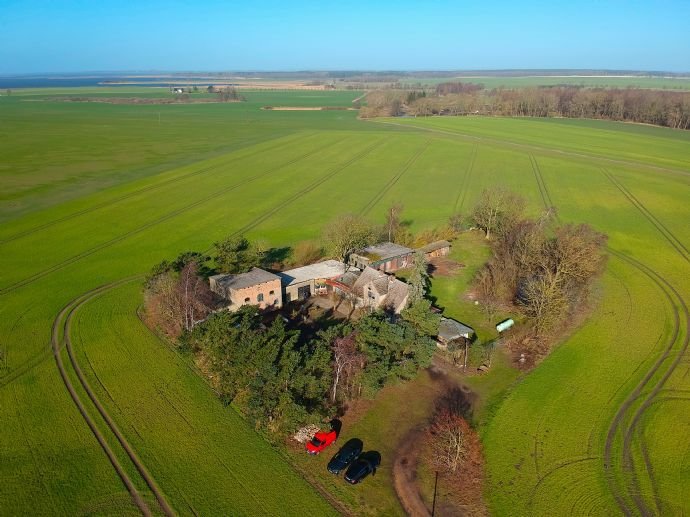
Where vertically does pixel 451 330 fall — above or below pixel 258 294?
below

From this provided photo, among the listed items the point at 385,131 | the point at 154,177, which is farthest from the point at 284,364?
the point at 385,131

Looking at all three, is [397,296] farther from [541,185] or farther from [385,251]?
[541,185]

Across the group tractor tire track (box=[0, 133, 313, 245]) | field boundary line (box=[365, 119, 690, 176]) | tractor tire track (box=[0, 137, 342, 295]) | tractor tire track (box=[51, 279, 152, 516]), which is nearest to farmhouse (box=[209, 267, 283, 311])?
tractor tire track (box=[51, 279, 152, 516])

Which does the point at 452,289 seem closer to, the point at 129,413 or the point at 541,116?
the point at 129,413

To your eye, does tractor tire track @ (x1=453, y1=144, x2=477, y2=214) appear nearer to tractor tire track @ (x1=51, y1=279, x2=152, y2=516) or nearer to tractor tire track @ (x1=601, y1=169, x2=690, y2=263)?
tractor tire track @ (x1=601, y1=169, x2=690, y2=263)

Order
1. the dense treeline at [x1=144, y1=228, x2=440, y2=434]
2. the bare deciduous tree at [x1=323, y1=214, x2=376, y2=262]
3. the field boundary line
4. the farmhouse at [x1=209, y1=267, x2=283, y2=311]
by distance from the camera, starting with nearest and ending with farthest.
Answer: the dense treeline at [x1=144, y1=228, x2=440, y2=434], the farmhouse at [x1=209, y1=267, x2=283, y2=311], the bare deciduous tree at [x1=323, y1=214, x2=376, y2=262], the field boundary line

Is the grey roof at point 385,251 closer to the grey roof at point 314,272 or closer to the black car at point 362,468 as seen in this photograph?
the grey roof at point 314,272

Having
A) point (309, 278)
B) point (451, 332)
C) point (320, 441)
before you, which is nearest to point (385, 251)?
point (309, 278)
